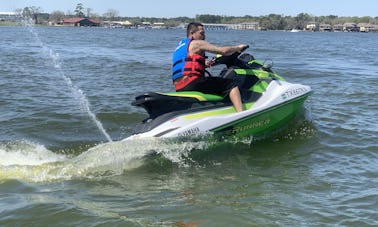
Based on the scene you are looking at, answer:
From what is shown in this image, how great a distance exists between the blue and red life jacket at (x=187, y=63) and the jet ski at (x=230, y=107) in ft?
0.85

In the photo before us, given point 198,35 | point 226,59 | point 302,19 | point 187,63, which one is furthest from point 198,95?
point 302,19

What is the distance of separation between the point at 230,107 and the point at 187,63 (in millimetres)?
877

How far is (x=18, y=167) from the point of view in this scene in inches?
226

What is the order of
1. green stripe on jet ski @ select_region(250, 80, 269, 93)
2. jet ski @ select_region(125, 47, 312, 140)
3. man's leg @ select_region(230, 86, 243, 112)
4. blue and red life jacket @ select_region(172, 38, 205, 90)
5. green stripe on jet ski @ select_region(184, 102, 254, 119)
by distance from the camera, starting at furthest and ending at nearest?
1. green stripe on jet ski @ select_region(250, 80, 269, 93)
2. man's leg @ select_region(230, 86, 243, 112)
3. blue and red life jacket @ select_region(172, 38, 205, 90)
4. green stripe on jet ski @ select_region(184, 102, 254, 119)
5. jet ski @ select_region(125, 47, 312, 140)

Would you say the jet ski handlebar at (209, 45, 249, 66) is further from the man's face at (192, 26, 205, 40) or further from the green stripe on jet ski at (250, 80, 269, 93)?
the man's face at (192, 26, 205, 40)

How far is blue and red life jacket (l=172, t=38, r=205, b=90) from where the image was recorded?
6785 millimetres

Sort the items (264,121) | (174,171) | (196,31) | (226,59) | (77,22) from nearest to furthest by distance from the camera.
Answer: (174,171) → (196,31) → (264,121) → (226,59) → (77,22)

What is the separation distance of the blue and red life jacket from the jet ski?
26 cm

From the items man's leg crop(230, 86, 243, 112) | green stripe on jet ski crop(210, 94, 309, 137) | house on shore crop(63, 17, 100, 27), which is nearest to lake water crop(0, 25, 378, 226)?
green stripe on jet ski crop(210, 94, 309, 137)

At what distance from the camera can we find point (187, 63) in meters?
6.82

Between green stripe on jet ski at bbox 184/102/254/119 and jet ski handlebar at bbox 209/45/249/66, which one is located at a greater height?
jet ski handlebar at bbox 209/45/249/66

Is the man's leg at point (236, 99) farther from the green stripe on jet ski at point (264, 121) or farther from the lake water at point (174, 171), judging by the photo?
the lake water at point (174, 171)

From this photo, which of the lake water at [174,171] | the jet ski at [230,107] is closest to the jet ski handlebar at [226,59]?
the jet ski at [230,107]

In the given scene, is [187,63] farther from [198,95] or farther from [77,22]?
[77,22]
